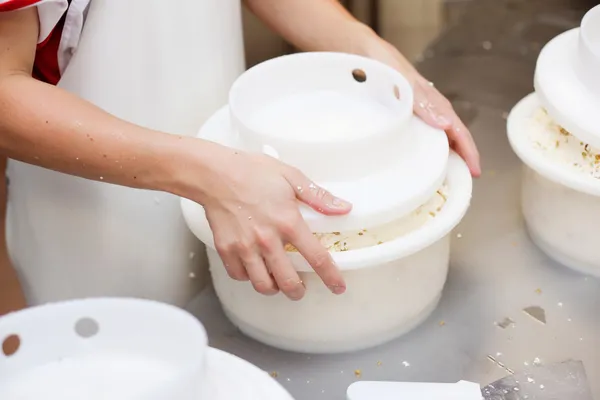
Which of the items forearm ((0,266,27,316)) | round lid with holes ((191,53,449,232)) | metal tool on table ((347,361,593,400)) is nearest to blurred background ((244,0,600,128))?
round lid with holes ((191,53,449,232))

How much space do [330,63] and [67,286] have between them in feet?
1.22

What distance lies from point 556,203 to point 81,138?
18.9 inches

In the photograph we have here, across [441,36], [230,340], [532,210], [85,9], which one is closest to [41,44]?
[85,9]

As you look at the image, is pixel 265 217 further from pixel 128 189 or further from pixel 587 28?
pixel 587 28

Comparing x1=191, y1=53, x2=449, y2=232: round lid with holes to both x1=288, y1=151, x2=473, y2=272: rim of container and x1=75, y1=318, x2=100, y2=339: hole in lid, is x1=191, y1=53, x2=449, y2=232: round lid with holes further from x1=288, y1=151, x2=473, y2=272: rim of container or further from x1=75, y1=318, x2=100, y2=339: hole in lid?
x1=75, y1=318, x2=100, y2=339: hole in lid

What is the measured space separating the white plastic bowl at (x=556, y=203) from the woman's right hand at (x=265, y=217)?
0.25 m

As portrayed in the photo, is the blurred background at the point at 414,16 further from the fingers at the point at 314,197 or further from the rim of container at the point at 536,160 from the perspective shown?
the fingers at the point at 314,197

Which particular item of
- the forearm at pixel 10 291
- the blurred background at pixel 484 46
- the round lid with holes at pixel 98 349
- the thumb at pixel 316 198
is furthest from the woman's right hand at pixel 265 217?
the blurred background at pixel 484 46

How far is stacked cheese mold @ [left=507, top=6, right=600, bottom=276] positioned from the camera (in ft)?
2.58

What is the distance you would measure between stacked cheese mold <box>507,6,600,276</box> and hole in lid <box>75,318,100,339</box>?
18.3 inches

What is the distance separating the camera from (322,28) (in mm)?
948

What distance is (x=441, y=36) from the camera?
1350 millimetres

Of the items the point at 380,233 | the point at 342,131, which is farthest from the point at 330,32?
the point at 380,233

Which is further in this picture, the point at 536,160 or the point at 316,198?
the point at 536,160
